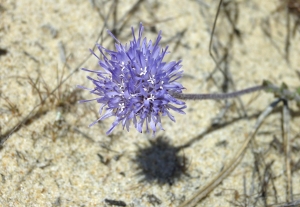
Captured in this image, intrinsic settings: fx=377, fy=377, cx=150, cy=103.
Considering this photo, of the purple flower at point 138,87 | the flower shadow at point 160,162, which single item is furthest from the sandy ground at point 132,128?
the purple flower at point 138,87

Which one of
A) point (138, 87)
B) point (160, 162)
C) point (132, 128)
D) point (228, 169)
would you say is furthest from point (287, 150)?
point (138, 87)

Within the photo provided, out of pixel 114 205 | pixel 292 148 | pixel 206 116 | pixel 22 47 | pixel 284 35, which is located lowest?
pixel 114 205

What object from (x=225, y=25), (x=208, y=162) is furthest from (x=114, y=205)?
(x=225, y=25)

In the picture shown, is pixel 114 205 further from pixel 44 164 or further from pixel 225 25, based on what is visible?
pixel 225 25

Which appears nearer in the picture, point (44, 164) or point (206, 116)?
point (44, 164)

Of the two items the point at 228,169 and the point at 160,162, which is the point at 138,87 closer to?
the point at 160,162

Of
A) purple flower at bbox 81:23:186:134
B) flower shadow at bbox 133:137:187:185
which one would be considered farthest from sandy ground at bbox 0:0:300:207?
purple flower at bbox 81:23:186:134
